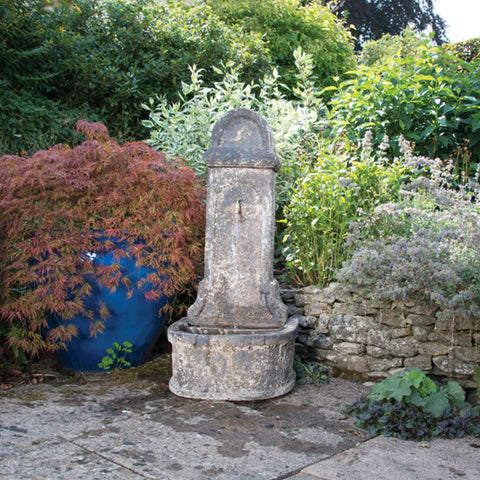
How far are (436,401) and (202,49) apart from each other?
523 centimetres

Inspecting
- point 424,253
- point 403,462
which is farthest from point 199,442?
point 424,253

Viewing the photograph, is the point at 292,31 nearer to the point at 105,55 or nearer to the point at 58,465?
the point at 105,55

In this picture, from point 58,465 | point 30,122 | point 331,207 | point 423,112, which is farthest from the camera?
point 30,122

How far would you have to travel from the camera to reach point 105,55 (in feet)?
20.7

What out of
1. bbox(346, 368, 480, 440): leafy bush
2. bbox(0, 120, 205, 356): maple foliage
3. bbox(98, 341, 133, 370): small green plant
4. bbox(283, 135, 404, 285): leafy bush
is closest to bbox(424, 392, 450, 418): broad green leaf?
bbox(346, 368, 480, 440): leafy bush

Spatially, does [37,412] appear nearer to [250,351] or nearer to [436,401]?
[250,351]

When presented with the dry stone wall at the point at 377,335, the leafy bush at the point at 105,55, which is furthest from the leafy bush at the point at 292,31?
the dry stone wall at the point at 377,335

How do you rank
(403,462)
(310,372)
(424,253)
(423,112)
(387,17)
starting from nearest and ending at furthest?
(403,462) < (424,253) < (310,372) < (423,112) < (387,17)

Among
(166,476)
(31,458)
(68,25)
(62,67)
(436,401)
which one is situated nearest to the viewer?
(166,476)

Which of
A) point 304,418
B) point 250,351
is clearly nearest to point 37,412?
point 250,351

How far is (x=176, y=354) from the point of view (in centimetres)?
341

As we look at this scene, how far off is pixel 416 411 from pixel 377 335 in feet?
2.39

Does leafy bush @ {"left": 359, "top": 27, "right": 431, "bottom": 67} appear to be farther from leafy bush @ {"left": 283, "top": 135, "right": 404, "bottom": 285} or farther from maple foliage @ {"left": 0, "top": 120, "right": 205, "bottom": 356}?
maple foliage @ {"left": 0, "top": 120, "right": 205, "bottom": 356}

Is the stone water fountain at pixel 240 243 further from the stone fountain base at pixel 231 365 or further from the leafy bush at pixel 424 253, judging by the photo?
the leafy bush at pixel 424 253
